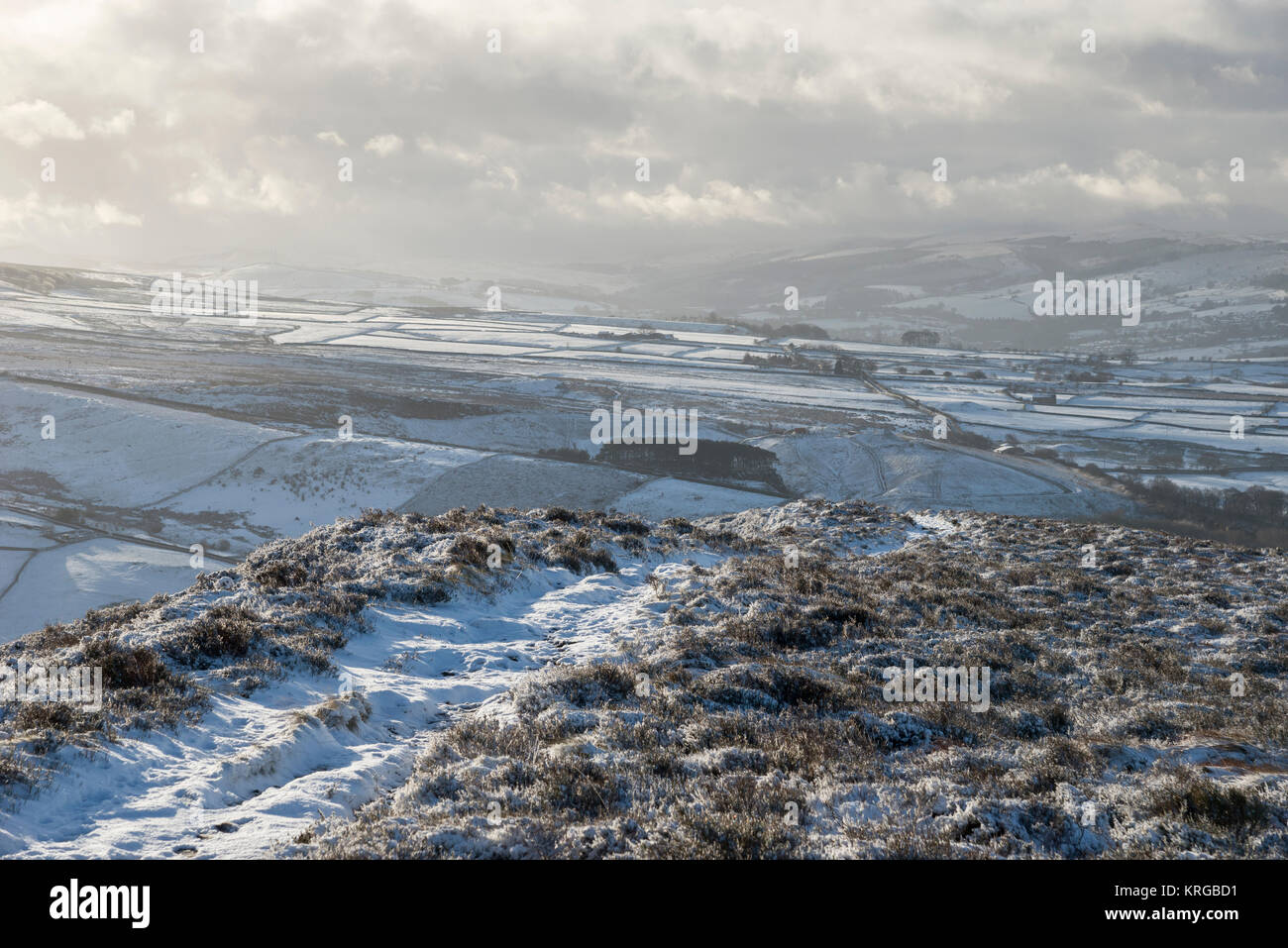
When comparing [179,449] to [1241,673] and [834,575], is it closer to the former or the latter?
[834,575]
